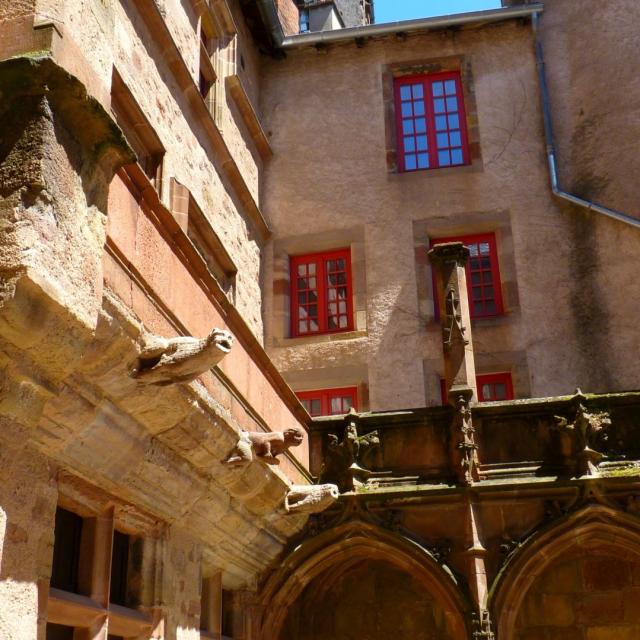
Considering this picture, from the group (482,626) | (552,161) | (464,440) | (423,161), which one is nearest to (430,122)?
(423,161)

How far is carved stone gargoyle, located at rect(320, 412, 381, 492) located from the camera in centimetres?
745

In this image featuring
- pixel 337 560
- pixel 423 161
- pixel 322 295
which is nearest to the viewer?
pixel 337 560

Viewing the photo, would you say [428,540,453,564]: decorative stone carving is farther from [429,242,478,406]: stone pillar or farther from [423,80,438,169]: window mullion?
[423,80,438,169]: window mullion

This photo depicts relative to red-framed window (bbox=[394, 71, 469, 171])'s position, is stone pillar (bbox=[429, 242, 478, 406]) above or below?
below

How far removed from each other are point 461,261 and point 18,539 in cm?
538

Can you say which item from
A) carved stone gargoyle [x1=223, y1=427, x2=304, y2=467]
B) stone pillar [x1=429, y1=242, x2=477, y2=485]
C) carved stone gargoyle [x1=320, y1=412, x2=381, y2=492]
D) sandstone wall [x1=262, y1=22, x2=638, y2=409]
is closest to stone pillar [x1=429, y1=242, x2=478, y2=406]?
stone pillar [x1=429, y1=242, x2=477, y2=485]

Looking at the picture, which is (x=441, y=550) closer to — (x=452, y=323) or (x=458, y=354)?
(x=458, y=354)

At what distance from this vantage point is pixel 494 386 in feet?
35.7

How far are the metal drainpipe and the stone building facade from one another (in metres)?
0.04

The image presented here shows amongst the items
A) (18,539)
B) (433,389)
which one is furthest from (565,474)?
(18,539)

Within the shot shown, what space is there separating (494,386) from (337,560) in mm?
4126

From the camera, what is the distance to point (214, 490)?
534 centimetres

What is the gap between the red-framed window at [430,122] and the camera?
12.1 meters

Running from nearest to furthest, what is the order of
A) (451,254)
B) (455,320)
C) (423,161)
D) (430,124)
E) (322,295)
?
(455,320) → (451,254) → (322,295) → (423,161) → (430,124)
